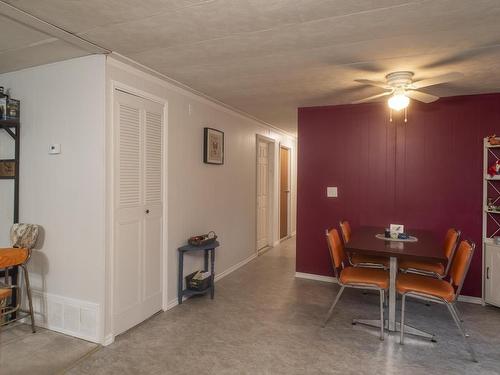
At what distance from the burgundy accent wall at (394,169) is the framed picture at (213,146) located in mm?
1098

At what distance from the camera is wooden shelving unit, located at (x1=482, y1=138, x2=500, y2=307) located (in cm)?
330

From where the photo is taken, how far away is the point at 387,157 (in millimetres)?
3945

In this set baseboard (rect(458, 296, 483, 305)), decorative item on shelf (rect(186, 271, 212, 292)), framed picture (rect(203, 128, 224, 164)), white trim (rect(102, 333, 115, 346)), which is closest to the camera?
white trim (rect(102, 333, 115, 346))

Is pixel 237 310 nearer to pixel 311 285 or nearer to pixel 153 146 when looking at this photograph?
pixel 311 285

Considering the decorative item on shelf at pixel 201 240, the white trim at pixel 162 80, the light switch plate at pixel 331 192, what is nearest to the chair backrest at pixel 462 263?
the light switch plate at pixel 331 192

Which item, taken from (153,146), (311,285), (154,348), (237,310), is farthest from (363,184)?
(154,348)

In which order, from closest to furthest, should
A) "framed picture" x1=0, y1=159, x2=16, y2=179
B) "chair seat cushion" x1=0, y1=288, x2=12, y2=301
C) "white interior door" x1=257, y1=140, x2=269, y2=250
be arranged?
1. "chair seat cushion" x1=0, y1=288, x2=12, y2=301
2. "framed picture" x1=0, y1=159, x2=16, y2=179
3. "white interior door" x1=257, y1=140, x2=269, y2=250

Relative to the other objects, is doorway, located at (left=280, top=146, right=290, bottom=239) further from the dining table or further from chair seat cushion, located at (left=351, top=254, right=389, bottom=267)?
the dining table

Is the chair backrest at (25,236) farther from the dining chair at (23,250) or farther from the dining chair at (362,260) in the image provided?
the dining chair at (362,260)

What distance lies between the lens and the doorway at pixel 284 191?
6.62 meters

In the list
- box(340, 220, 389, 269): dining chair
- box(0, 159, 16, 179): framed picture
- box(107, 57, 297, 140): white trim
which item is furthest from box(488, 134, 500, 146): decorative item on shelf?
box(0, 159, 16, 179): framed picture

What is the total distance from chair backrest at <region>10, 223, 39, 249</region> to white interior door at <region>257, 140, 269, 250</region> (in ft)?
11.7

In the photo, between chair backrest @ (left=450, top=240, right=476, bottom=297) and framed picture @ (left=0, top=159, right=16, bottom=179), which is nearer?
chair backrest @ (left=450, top=240, right=476, bottom=297)

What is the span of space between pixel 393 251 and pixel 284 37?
1886mm
